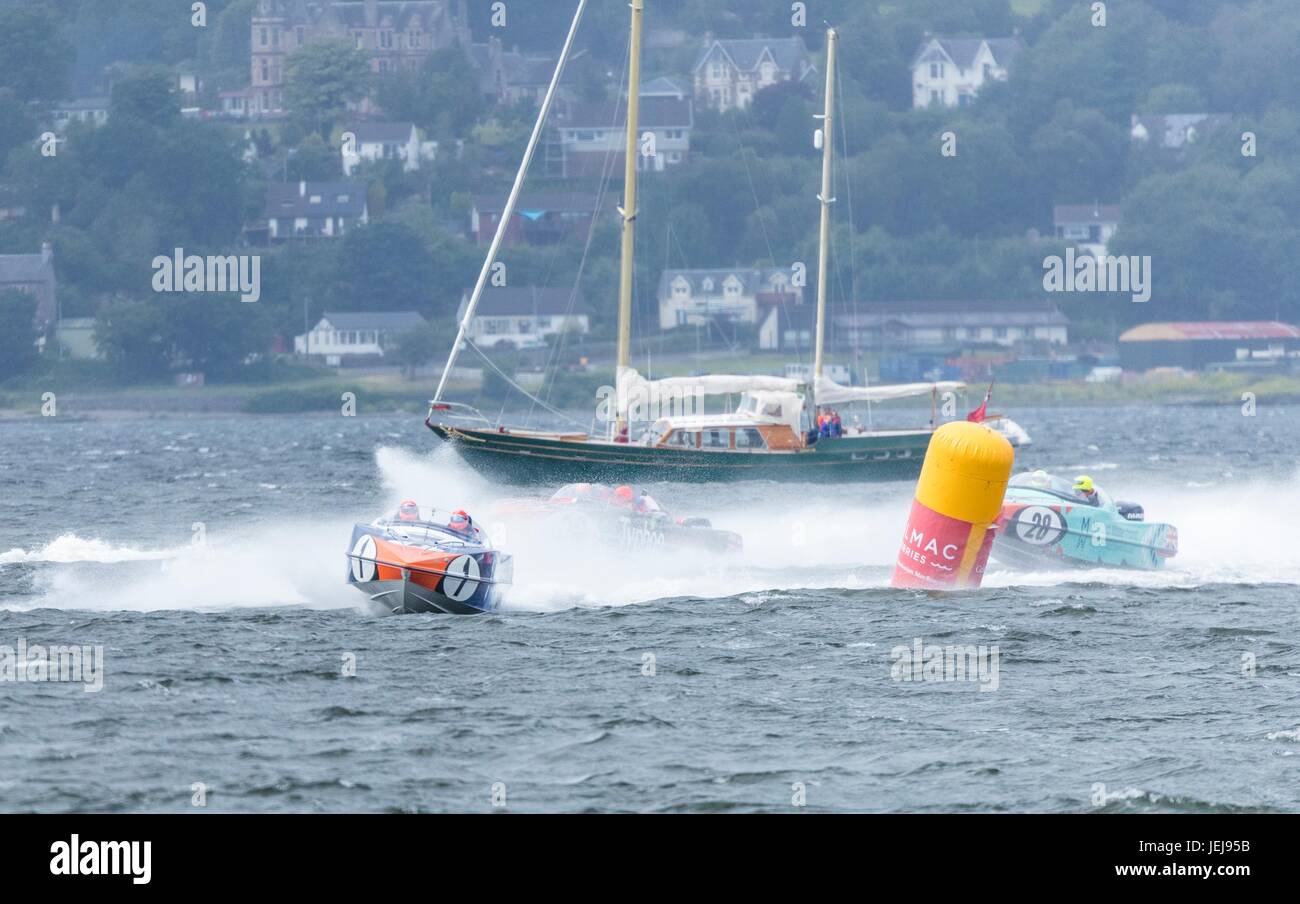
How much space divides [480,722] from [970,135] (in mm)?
176391

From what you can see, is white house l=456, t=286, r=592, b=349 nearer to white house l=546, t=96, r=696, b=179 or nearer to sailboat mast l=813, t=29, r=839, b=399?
white house l=546, t=96, r=696, b=179

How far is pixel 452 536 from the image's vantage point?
30938 millimetres

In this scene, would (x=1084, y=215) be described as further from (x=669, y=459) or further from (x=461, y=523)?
(x=461, y=523)

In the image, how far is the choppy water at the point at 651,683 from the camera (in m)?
20.9

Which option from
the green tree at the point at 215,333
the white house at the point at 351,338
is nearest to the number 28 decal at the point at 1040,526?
the green tree at the point at 215,333

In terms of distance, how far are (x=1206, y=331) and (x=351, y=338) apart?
65092mm

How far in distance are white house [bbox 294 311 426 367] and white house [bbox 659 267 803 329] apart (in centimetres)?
1852

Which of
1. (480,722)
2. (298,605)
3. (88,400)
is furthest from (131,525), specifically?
(88,400)

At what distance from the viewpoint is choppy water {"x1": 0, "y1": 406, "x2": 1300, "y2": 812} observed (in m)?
20.9

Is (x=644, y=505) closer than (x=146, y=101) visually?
Yes

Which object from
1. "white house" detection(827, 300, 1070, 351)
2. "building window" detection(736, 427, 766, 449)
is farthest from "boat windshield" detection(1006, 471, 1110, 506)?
"white house" detection(827, 300, 1070, 351)

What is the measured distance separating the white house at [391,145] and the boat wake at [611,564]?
142 m

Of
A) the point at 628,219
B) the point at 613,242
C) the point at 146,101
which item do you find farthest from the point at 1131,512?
the point at 146,101

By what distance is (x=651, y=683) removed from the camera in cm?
2650
